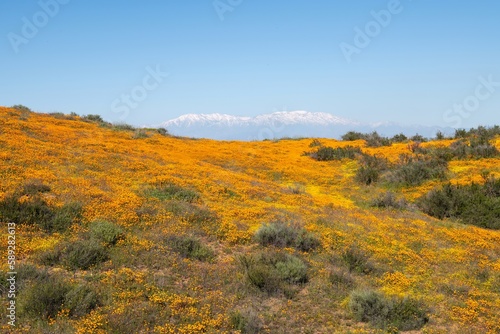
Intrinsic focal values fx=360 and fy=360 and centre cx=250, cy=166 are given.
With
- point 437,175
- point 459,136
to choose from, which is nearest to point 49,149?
point 437,175

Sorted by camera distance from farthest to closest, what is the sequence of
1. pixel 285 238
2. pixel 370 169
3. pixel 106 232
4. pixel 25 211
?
pixel 370 169
pixel 285 238
pixel 25 211
pixel 106 232

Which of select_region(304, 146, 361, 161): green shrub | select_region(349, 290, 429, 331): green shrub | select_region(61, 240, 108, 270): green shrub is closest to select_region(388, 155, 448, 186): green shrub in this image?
select_region(304, 146, 361, 161): green shrub

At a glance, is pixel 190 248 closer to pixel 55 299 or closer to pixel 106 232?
pixel 106 232

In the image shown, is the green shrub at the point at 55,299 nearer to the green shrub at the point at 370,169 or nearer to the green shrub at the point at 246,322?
the green shrub at the point at 246,322

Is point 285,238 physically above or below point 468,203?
below

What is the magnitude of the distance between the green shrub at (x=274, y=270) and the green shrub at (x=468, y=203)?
13.8 m

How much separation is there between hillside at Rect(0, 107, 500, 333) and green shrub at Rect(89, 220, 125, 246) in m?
0.06

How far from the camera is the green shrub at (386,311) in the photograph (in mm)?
9188

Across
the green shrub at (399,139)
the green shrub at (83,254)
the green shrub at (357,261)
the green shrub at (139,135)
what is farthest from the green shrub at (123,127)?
the green shrub at (399,139)

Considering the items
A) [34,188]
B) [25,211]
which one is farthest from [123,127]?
[25,211]

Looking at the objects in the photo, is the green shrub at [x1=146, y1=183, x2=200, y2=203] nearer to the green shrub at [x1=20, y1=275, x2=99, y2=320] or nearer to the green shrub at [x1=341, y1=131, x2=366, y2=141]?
the green shrub at [x1=20, y1=275, x2=99, y2=320]

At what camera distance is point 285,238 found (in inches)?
523

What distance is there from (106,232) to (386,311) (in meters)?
8.67

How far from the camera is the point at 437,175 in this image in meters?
27.0
